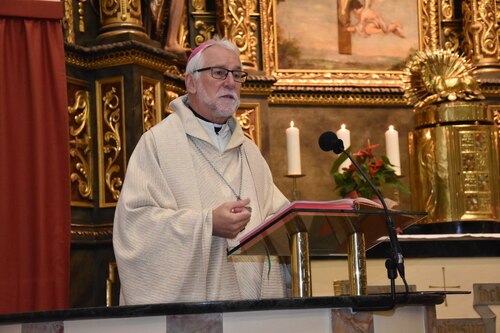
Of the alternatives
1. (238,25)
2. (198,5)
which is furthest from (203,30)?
(238,25)

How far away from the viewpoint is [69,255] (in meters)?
5.77

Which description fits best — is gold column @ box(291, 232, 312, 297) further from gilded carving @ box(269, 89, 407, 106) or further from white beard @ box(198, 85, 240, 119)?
gilded carving @ box(269, 89, 407, 106)

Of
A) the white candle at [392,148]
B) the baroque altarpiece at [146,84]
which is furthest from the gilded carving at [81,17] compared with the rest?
the white candle at [392,148]

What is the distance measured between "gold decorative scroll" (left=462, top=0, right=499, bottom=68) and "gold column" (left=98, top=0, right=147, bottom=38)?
2.78 metres

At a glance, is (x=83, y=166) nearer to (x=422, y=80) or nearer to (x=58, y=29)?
(x=58, y=29)

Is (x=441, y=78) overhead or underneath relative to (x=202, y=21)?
underneath

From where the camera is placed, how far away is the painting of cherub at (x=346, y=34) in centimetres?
764

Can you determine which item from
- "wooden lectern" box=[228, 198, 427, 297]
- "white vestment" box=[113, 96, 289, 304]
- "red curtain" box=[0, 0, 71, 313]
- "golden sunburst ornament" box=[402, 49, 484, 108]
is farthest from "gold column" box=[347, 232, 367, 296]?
"golden sunburst ornament" box=[402, 49, 484, 108]

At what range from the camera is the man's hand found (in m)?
3.76

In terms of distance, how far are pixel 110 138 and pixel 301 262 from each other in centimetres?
285

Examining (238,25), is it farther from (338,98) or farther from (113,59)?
(113,59)

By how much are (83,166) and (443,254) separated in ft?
7.27

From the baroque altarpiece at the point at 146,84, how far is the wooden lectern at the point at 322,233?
8.08ft

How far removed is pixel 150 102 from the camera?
6281 millimetres
